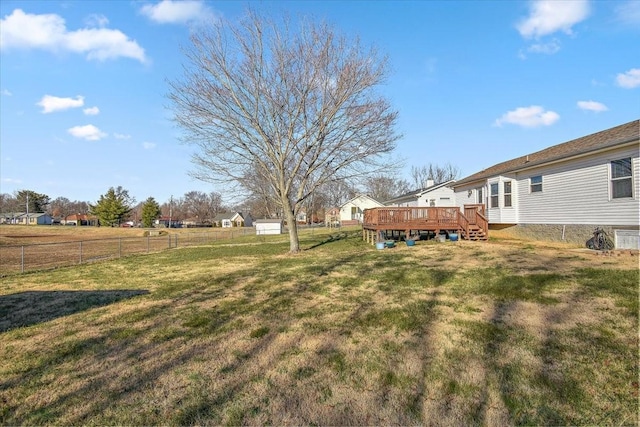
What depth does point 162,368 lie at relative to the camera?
355 centimetres

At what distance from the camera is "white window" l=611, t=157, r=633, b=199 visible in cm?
1028

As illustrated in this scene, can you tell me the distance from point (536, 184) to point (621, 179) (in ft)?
13.3

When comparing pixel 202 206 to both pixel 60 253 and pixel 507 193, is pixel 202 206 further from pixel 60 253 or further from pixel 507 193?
pixel 507 193

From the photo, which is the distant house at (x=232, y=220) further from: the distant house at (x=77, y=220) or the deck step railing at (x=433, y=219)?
the deck step railing at (x=433, y=219)

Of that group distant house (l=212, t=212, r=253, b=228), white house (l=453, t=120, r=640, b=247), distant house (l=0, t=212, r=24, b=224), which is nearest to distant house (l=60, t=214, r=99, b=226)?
distant house (l=0, t=212, r=24, b=224)

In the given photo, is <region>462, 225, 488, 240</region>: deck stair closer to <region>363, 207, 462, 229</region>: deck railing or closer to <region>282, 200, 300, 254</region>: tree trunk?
<region>363, 207, 462, 229</region>: deck railing

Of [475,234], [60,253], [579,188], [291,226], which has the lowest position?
[60,253]

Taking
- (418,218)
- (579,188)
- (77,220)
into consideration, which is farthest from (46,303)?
(77,220)

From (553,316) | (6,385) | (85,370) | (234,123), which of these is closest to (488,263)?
(553,316)

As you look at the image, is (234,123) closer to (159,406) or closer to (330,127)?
(330,127)

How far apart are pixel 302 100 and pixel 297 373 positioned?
40.3ft

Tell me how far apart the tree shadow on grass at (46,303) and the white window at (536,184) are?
14572mm

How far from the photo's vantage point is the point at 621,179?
1053 cm

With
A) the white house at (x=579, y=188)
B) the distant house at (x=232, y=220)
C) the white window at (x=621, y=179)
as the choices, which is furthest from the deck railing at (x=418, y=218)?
the distant house at (x=232, y=220)
